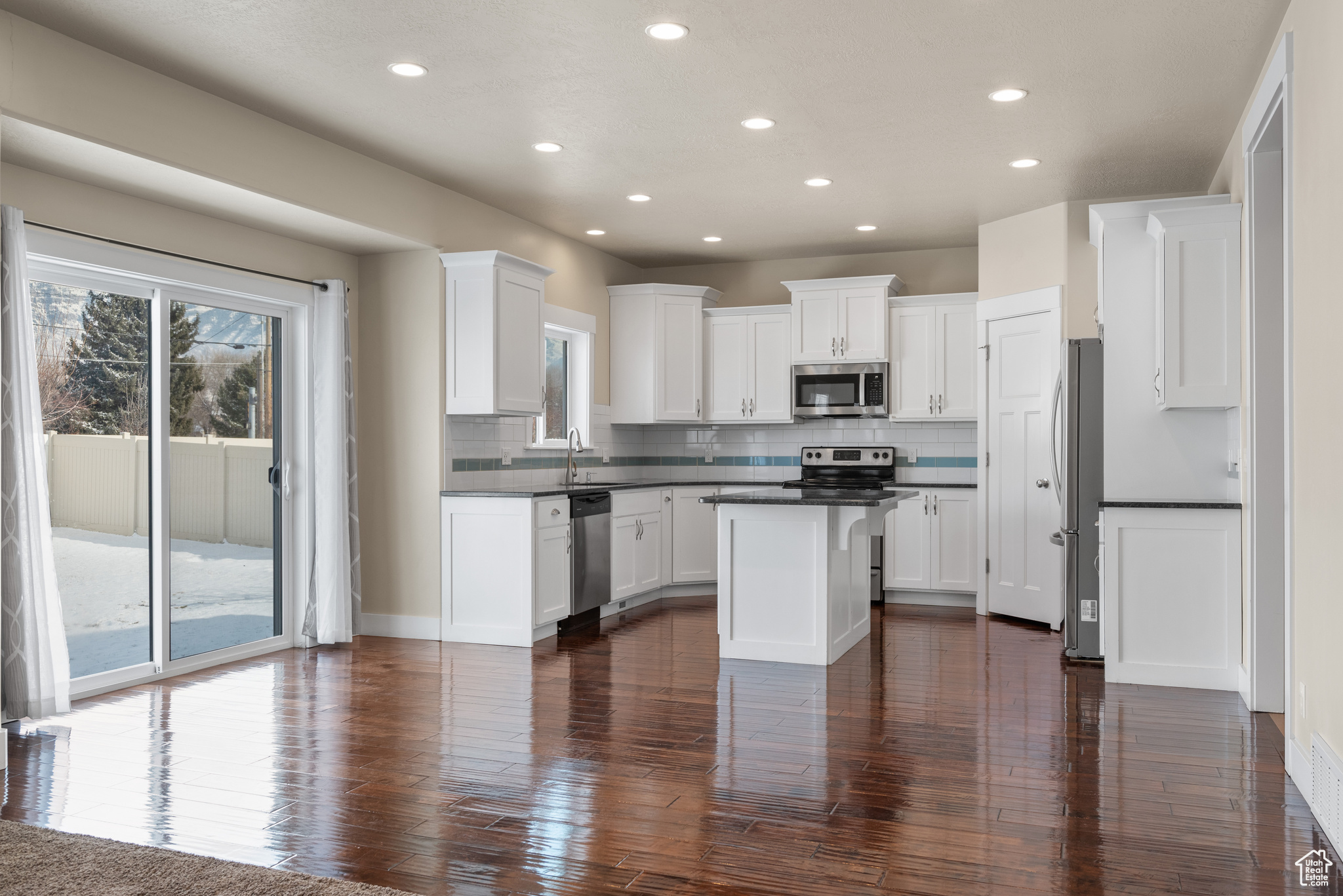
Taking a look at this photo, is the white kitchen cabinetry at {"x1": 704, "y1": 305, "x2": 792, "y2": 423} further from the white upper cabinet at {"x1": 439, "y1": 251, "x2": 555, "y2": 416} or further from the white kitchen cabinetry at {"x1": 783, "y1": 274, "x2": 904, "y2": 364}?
the white upper cabinet at {"x1": 439, "y1": 251, "x2": 555, "y2": 416}

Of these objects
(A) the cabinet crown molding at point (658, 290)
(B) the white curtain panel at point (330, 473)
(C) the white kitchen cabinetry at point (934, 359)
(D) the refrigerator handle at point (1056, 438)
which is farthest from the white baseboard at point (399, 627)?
(C) the white kitchen cabinetry at point (934, 359)

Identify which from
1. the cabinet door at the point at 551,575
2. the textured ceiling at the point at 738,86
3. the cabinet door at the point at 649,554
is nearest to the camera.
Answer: the textured ceiling at the point at 738,86

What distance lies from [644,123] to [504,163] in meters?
1.02

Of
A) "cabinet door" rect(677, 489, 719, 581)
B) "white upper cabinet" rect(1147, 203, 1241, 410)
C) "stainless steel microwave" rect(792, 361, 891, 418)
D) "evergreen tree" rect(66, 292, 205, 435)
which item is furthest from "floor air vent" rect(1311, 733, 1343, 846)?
"cabinet door" rect(677, 489, 719, 581)

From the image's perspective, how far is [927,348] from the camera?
7.51 meters

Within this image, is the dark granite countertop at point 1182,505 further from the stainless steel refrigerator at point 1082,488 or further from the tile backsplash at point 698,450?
the tile backsplash at point 698,450

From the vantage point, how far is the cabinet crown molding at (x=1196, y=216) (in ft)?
15.3

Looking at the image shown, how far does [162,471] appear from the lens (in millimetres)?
4922

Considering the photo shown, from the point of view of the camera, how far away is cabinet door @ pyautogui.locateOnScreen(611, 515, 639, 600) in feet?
22.6

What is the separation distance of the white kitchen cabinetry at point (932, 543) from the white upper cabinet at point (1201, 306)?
8.48 feet

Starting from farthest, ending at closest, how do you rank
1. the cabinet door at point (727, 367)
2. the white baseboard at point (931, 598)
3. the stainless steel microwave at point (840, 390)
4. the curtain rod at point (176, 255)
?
1. the cabinet door at point (727, 367)
2. the stainless steel microwave at point (840, 390)
3. the white baseboard at point (931, 598)
4. the curtain rod at point (176, 255)

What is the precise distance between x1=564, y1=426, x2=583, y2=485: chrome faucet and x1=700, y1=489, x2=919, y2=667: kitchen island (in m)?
2.12

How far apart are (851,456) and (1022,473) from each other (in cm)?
165

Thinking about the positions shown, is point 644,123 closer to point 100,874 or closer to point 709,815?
point 709,815
